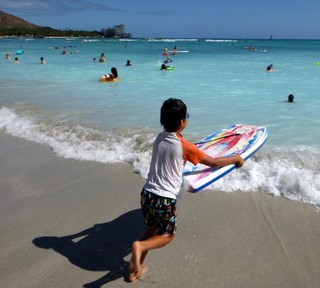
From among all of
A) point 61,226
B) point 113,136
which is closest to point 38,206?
point 61,226

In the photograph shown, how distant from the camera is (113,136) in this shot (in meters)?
6.31

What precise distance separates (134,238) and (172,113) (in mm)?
1431

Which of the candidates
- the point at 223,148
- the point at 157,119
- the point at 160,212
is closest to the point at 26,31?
the point at 157,119

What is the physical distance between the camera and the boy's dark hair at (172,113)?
2209mm

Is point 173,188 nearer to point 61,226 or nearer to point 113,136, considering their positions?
point 61,226

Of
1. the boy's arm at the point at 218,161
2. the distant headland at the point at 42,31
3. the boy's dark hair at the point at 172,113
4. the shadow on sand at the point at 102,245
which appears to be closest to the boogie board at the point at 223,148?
the boy's arm at the point at 218,161

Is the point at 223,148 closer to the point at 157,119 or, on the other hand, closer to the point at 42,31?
the point at 157,119

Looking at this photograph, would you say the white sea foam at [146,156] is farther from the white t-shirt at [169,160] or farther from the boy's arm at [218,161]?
the white t-shirt at [169,160]

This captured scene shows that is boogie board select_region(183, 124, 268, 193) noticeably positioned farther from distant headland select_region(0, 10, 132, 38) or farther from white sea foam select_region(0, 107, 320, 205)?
distant headland select_region(0, 10, 132, 38)

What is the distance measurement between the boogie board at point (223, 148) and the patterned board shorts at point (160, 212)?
41 centimetres

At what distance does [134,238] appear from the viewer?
3.07 m

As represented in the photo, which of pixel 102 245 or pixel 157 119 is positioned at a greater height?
pixel 102 245

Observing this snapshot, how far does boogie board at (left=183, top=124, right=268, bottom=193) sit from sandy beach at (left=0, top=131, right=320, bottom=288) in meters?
0.53

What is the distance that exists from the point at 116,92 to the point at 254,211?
9.17m
